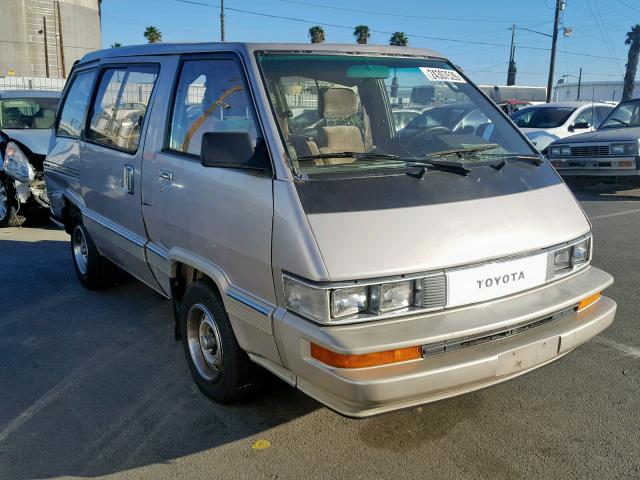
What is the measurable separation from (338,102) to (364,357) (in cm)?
179

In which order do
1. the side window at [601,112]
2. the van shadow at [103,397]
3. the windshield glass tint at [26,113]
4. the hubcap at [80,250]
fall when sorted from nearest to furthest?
the van shadow at [103,397] → the hubcap at [80,250] → the windshield glass tint at [26,113] → the side window at [601,112]

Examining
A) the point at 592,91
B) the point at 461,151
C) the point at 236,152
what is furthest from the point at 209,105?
the point at 592,91

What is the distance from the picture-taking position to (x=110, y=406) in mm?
3559

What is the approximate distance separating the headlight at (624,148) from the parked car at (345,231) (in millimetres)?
7126

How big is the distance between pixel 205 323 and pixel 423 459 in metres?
1.44

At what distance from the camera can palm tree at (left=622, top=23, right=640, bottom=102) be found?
4547cm

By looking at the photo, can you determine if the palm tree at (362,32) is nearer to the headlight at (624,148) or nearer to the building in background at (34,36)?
the building in background at (34,36)

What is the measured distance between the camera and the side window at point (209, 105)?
3.29 m

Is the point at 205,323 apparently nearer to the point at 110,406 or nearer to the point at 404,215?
the point at 110,406

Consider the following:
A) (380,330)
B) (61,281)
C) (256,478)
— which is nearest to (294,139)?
(380,330)

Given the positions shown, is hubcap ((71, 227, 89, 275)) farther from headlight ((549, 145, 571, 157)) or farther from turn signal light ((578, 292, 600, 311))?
headlight ((549, 145, 571, 157))

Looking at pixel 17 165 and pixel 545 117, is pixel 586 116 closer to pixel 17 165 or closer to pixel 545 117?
pixel 545 117

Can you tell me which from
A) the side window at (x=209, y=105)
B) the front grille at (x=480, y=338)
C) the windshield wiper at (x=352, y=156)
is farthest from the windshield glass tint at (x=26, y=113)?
the front grille at (x=480, y=338)

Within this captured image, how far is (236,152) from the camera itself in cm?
298
